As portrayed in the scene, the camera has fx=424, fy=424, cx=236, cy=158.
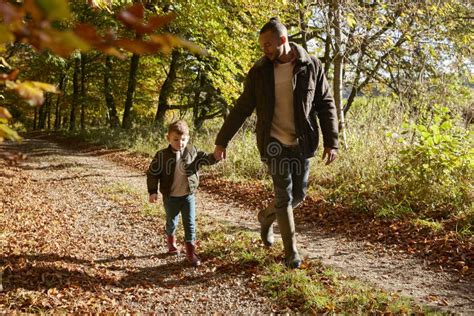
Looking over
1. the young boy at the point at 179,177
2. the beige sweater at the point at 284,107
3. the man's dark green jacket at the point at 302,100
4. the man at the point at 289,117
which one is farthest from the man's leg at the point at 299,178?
the young boy at the point at 179,177

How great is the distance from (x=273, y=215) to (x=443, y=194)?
9.46ft

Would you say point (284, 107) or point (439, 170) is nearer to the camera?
point (284, 107)

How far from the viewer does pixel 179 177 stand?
4.77 metres

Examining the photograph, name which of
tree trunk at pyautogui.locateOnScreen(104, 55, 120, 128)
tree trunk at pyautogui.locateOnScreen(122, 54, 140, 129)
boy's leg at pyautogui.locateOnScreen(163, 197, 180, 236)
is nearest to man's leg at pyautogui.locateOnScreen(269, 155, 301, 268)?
boy's leg at pyautogui.locateOnScreen(163, 197, 180, 236)

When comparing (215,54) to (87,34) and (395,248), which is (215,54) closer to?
(395,248)

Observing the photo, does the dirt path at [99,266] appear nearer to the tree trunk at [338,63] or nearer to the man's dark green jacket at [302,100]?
the man's dark green jacket at [302,100]

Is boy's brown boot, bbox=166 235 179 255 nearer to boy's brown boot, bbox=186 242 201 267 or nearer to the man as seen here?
boy's brown boot, bbox=186 242 201 267

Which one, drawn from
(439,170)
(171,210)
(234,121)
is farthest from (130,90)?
(234,121)

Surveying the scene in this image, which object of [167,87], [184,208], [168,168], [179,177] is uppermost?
[167,87]

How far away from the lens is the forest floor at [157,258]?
150 inches

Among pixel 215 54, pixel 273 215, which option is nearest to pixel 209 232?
pixel 273 215

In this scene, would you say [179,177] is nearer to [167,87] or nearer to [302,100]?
[302,100]

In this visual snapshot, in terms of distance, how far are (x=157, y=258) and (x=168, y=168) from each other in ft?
3.57

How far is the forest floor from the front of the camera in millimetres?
3803
